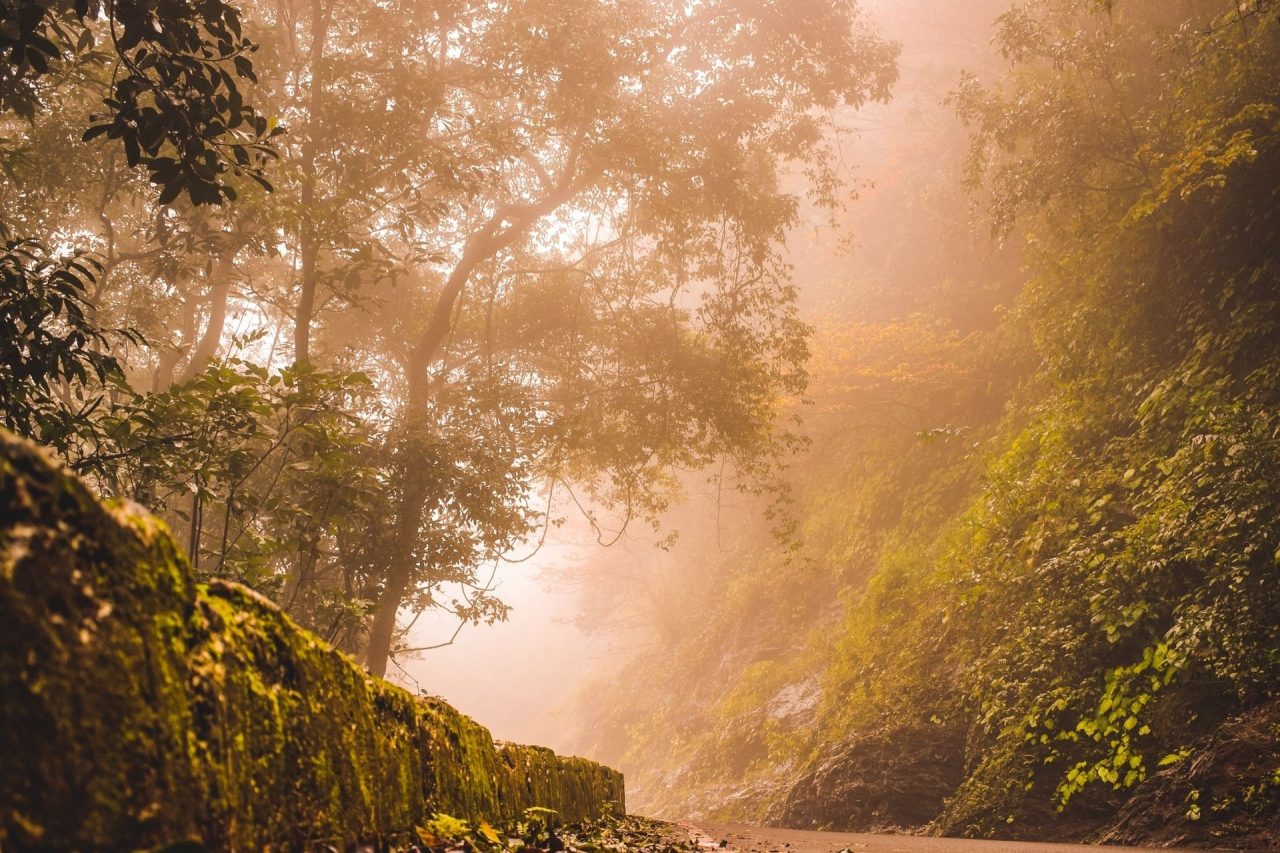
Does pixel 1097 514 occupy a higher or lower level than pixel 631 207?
lower

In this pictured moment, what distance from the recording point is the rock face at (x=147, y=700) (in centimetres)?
82

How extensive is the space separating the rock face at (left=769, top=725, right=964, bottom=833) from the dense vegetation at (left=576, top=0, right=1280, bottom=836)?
0.11 ft

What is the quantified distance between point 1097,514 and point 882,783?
4.27 m

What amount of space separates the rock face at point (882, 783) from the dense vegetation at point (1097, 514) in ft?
0.11

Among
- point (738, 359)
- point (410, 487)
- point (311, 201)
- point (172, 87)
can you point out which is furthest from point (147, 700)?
point (738, 359)

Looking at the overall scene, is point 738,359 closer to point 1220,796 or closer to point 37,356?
point 1220,796

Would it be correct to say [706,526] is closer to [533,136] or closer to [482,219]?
[482,219]

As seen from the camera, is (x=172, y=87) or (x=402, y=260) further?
(x=402, y=260)

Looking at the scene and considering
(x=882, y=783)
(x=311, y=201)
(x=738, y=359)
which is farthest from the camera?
(x=738, y=359)

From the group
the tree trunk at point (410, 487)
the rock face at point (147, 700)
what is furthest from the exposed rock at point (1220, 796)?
the tree trunk at point (410, 487)

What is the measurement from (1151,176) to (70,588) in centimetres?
1263

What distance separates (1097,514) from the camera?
835 centimetres

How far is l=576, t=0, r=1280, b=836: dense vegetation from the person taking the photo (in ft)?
20.8

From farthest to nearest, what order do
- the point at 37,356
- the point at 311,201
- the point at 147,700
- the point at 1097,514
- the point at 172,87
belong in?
the point at 311,201, the point at 1097,514, the point at 37,356, the point at 172,87, the point at 147,700
